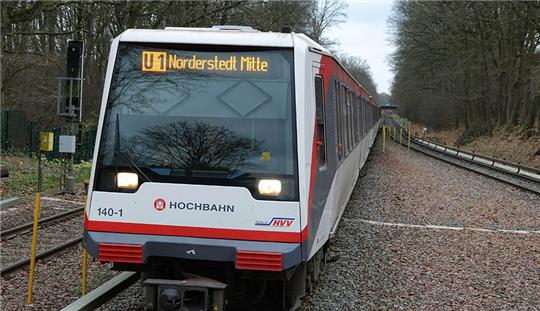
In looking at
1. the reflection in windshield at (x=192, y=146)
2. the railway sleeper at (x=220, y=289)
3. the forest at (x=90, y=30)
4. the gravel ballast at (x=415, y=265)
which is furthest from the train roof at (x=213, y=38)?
the forest at (x=90, y=30)

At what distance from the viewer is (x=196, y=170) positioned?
557cm

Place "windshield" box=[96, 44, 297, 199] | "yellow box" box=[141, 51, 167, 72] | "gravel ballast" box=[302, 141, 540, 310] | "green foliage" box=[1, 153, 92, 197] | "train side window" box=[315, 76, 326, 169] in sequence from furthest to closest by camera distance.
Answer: "green foliage" box=[1, 153, 92, 197] < "gravel ballast" box=[302, 141, 540, 310] < "train side window" box=[315, 76, 326, 169] < "yellow box" box=[141, 51, 167, 72] < "windshield" box=[96, 44, 297, 199]

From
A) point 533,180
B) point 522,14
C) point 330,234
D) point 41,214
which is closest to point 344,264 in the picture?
point 330,234

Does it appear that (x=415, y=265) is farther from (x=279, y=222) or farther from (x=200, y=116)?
(x=200, y=116)

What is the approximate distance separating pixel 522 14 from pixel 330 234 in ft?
88.8

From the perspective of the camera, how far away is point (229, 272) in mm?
5730

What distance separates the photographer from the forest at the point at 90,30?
25.4m

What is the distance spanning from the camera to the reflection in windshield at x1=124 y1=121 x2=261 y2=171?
559cm

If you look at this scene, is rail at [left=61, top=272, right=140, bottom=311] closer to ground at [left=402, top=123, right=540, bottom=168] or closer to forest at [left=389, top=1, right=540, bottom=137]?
ground at [left=402, top=123, right=540, bottom=168]

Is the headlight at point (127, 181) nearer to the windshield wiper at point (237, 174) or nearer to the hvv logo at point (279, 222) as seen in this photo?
the windshield wiper at point (237, 174)

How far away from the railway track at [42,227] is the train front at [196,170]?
321cm

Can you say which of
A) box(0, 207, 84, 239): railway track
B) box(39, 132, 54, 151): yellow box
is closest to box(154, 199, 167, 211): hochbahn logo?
box(0, 207, 84, 239): railway track

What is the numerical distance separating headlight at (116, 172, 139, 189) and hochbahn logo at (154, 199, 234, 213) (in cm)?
25

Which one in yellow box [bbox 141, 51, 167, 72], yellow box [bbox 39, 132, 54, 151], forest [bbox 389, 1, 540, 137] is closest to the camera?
yellow box [bbox 141, 51, 167, 72]
